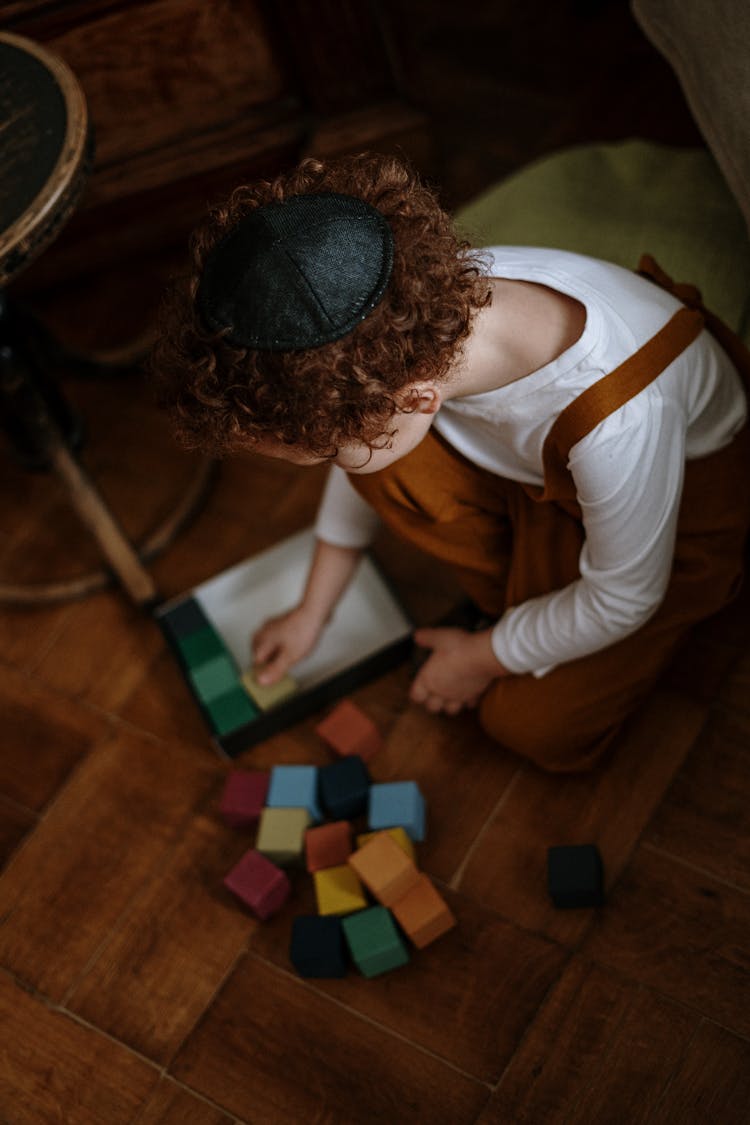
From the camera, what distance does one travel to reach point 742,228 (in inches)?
48.3

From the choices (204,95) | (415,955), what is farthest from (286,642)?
(204,95)

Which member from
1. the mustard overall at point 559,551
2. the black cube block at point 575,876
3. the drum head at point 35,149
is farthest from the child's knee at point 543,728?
the drum head at point 35,149

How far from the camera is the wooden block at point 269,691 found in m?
1.25

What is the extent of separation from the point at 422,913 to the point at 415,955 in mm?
64

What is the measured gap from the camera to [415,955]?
111cm

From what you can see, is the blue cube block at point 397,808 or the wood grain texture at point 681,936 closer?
the wood grain texture at point 681,936

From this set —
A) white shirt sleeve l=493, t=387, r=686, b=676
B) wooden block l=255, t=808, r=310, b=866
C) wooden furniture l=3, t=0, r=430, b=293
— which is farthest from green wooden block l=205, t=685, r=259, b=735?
wooden furniture l=3, t=0, r=430, b=293

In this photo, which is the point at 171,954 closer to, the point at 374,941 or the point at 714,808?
the point at 374,941

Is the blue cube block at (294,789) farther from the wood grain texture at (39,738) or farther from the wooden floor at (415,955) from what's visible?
the wood grain texture at (39,738)

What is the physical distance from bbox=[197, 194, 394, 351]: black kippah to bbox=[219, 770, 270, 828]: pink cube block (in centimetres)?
59

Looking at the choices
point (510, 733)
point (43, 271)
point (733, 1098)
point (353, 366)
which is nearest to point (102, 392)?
point (43, 271)

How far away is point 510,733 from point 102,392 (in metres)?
0.88

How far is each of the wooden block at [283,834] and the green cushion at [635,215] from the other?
26.8 inches

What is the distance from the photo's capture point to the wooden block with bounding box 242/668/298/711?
125cm
